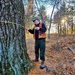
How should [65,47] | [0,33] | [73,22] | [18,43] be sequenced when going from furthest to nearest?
[73,22], [65,47], [18,43], [0,33]

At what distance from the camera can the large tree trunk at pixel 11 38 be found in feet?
13.1

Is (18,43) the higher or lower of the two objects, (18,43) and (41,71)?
the higher

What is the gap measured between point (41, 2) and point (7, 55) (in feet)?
35.5

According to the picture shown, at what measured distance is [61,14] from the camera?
50.9ft

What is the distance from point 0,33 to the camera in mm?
3945

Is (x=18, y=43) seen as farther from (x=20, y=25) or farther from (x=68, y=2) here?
(x=68, y=2)

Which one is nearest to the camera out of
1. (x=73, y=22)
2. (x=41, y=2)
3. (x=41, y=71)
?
(x=41, y=71)

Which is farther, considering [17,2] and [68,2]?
[68,2]

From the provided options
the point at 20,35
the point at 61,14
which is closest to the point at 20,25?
the point at 20,35

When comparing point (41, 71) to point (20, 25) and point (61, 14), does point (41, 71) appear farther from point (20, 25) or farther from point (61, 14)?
point (61, 14)

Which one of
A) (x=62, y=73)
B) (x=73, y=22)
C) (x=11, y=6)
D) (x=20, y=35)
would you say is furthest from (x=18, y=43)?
(x=73, y=22)

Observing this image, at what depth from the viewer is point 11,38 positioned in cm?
411

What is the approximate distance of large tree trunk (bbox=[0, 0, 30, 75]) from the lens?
3.98 meters

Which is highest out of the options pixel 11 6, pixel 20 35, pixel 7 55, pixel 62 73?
pixel 11 6
